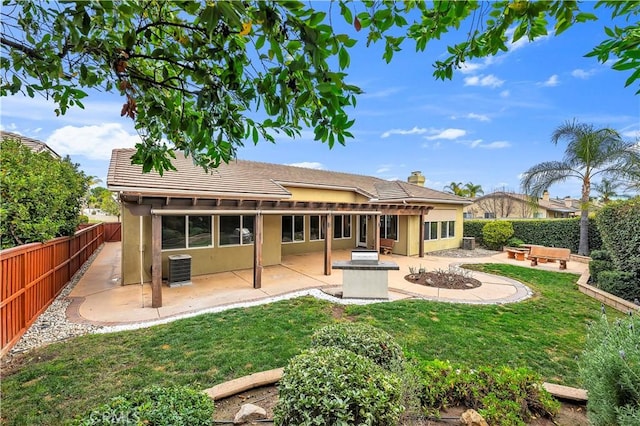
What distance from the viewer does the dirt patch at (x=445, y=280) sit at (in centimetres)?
980

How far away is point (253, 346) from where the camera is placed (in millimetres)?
5125

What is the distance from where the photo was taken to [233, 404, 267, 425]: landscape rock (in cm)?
294

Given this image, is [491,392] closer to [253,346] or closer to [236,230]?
[253,346]

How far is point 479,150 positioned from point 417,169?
7.31 metres

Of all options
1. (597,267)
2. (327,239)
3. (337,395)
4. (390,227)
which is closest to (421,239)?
(390,227)

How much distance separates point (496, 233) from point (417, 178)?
22.1 ft

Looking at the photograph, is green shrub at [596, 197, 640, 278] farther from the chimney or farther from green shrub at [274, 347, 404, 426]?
the chimney

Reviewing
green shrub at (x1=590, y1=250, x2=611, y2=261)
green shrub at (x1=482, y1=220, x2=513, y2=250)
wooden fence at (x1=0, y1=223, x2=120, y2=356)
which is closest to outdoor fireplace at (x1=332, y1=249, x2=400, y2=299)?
wooden fence at (x1=0, y1=223, x2=120, y2=356)

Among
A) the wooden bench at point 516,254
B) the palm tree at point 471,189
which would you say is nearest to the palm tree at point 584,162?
the wooden bench at point 516,254

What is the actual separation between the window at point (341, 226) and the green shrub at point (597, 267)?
37.7 feet

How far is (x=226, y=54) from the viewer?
1904mm

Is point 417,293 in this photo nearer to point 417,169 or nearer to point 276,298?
point 276,298

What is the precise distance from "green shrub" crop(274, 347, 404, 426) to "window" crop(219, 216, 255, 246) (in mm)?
9506

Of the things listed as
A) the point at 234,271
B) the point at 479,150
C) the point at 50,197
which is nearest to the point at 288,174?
the point at 234,271
